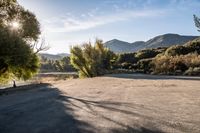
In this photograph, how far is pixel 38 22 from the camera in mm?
34844

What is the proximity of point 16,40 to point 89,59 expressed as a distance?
80.8 ft

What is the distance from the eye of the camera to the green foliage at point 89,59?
50469 mm

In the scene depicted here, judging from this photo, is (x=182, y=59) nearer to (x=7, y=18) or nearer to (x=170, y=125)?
(x=7, y=18)

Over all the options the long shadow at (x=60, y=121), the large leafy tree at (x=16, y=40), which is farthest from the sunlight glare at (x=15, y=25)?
the long shadow at (x=60, y=121)

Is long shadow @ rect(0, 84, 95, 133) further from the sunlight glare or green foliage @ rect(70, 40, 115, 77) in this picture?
green foliage @ rect(70, 40, 115, 77)

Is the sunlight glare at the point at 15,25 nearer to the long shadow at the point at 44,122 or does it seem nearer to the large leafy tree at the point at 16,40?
the large leafy tree at the point at 16,40

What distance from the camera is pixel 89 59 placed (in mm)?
51000

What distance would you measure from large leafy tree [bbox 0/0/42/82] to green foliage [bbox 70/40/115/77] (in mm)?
15257

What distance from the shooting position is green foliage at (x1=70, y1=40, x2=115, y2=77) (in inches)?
1987

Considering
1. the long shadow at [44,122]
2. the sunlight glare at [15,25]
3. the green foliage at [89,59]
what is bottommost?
the long shadow at [44,122]

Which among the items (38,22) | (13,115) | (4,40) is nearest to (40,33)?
(38,22)

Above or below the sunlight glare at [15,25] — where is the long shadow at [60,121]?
below

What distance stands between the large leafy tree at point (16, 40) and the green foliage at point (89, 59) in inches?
601

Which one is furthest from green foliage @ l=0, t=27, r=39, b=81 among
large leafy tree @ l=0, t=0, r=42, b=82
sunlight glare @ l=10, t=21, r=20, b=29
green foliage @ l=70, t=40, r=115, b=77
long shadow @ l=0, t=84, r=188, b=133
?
green foliage @ l=70, t=40, r=115, b=77
